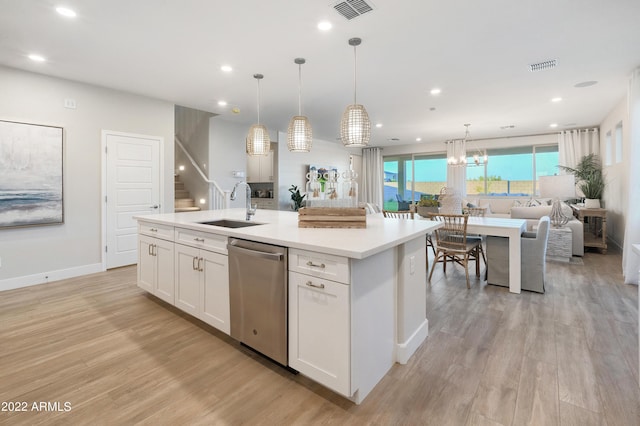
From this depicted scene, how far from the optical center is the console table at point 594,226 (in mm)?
5570

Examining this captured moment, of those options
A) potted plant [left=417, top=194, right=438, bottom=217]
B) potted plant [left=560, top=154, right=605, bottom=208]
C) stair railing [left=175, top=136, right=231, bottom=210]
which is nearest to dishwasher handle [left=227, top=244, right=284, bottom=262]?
stair railing [left=175, top=136, right=231, bottom=210]

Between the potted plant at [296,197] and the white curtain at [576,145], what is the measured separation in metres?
6.59

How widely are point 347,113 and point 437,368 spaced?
2127 mm

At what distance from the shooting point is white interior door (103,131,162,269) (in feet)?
A: 14.8

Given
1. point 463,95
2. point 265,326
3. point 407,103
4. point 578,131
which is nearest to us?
point 265,326

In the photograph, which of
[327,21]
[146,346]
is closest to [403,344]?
[146,346]

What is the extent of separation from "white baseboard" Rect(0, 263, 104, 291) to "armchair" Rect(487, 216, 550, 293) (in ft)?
17.3

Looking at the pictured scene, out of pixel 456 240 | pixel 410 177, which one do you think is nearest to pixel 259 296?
pixel 456 240

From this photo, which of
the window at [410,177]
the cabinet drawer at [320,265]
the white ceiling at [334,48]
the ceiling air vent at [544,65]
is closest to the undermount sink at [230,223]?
the cabinet drawer at [320,265]

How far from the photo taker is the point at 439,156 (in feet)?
32.9

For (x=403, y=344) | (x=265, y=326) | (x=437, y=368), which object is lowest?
(x=437, y=368)

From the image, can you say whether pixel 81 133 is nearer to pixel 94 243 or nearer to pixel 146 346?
pixel 94 243

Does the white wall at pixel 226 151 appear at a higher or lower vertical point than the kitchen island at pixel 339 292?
higher

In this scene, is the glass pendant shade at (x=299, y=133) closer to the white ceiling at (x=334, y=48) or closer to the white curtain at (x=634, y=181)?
the white ceiling at (x=334, y=48)
